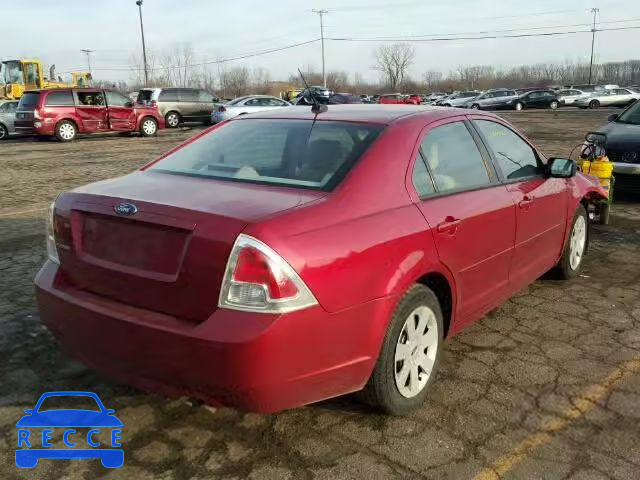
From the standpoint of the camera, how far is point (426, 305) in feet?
9.89

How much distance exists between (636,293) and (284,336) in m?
3.64

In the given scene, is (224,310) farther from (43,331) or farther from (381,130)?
(43,331)

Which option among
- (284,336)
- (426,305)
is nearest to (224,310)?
(284,336)

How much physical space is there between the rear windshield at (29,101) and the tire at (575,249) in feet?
65.1

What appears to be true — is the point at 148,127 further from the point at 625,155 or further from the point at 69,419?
the point at 69,419

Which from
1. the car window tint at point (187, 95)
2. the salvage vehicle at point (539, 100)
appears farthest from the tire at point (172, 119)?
the salvage vehicle at point (539, 100)

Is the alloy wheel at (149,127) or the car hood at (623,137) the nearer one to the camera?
the car hood at (623,137)

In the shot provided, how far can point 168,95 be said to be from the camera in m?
26.3

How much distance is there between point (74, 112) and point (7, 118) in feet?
13.1

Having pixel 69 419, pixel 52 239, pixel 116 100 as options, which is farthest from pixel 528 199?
pixel 116 100

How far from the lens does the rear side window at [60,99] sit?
20.4 meters

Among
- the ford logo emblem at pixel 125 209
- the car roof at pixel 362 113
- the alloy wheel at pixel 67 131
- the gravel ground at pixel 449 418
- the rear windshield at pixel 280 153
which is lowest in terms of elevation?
the gravel ground at pixel 449 418

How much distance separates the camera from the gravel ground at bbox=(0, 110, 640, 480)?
2635 mm

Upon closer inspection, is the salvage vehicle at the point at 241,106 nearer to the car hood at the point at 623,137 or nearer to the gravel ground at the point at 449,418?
the car hood at the point at 623,137
